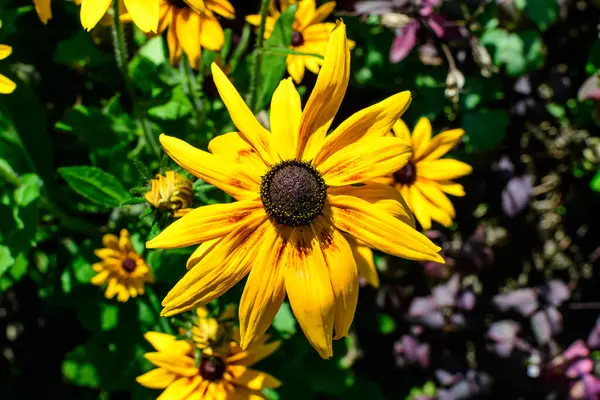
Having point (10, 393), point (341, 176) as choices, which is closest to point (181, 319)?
point (341, 176)

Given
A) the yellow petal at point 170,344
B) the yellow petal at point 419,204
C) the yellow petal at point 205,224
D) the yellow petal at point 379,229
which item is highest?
the yellow petal at point 205,224

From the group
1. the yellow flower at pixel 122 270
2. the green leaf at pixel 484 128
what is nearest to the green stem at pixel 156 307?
the yellow flower at pixel 122 270

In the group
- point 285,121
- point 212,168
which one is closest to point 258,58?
point 285,121

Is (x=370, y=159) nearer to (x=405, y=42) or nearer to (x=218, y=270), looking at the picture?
(x=218, y=270)

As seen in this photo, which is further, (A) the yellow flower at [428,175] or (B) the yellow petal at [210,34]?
(A) the yellow flower at [428,175]

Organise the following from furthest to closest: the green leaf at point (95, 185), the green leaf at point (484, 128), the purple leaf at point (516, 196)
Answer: the purple leaf at point (516, 196)
the green leaf at point (484, 128)
the green leaf at point (95, 185)

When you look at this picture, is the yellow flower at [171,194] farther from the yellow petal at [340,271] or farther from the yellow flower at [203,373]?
the yellow flower at [203,373]

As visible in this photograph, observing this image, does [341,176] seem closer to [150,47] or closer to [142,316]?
[142,316]
